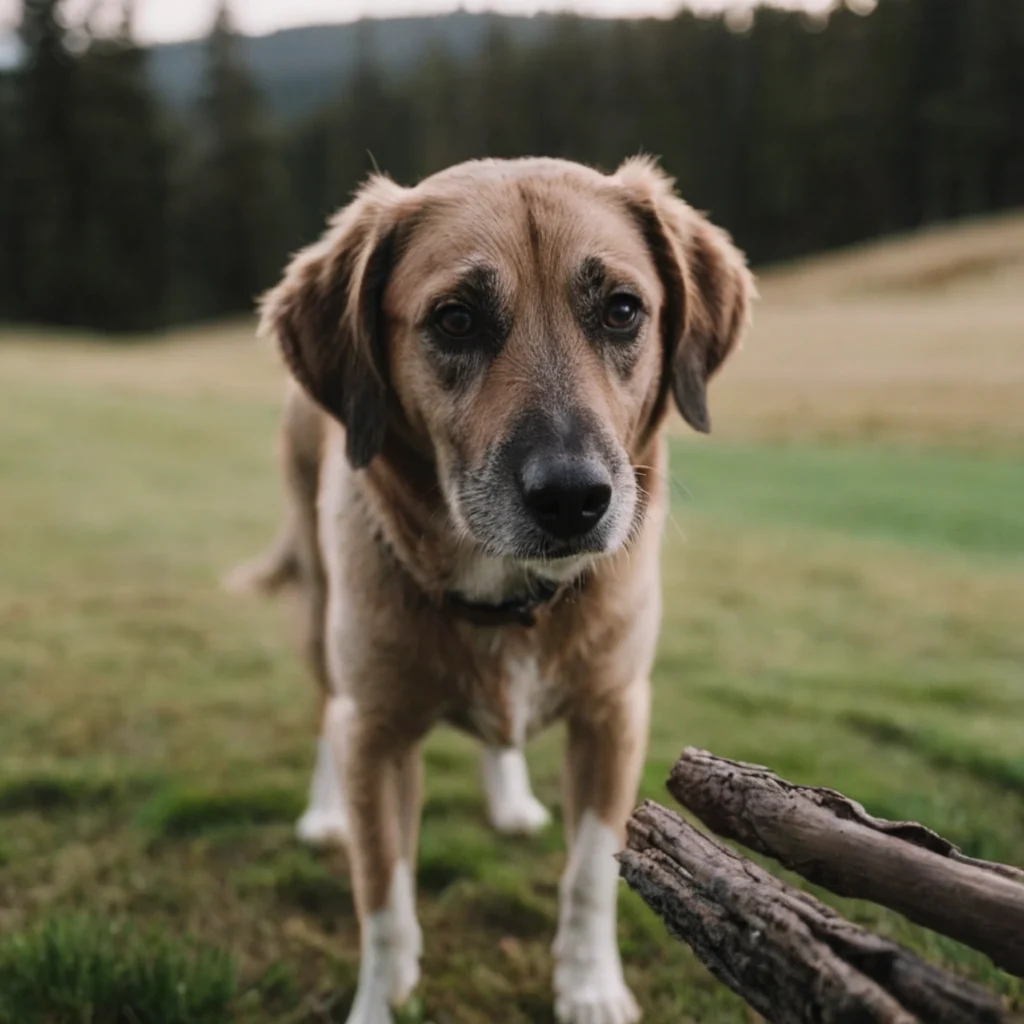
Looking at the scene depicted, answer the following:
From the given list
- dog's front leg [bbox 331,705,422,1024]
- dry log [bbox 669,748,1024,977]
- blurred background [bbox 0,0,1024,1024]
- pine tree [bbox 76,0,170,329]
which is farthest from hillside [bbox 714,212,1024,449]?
pine tree [bbox 76,0,170,329]

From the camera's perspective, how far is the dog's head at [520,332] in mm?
2348

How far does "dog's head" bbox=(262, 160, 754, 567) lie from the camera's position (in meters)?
2.35

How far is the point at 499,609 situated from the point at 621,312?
0.78 metres

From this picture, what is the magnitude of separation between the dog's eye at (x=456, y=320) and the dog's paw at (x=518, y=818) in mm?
1783

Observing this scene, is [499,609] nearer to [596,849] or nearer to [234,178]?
[596,849]

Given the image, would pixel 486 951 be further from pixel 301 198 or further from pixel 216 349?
pixel 301 198

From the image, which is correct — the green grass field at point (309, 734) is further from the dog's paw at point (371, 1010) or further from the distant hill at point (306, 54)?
the distant hill at point (306, 54)

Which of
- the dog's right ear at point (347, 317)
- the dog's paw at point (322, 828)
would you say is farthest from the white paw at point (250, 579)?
the dog's right ear at point (347, 317)

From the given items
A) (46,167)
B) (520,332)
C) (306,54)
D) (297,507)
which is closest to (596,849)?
(520,332)

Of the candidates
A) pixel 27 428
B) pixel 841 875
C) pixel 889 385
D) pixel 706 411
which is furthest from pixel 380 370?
pixel 889 385

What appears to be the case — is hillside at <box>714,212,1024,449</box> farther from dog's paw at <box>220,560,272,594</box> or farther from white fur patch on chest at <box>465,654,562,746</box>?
white fur patch on chest at <box>465,654,562,746</box>

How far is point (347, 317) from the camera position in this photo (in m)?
2.84

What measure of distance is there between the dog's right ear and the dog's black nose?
581 millimetres

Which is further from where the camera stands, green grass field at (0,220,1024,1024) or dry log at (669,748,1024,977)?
green grass field at (0,220,1024,1024)
